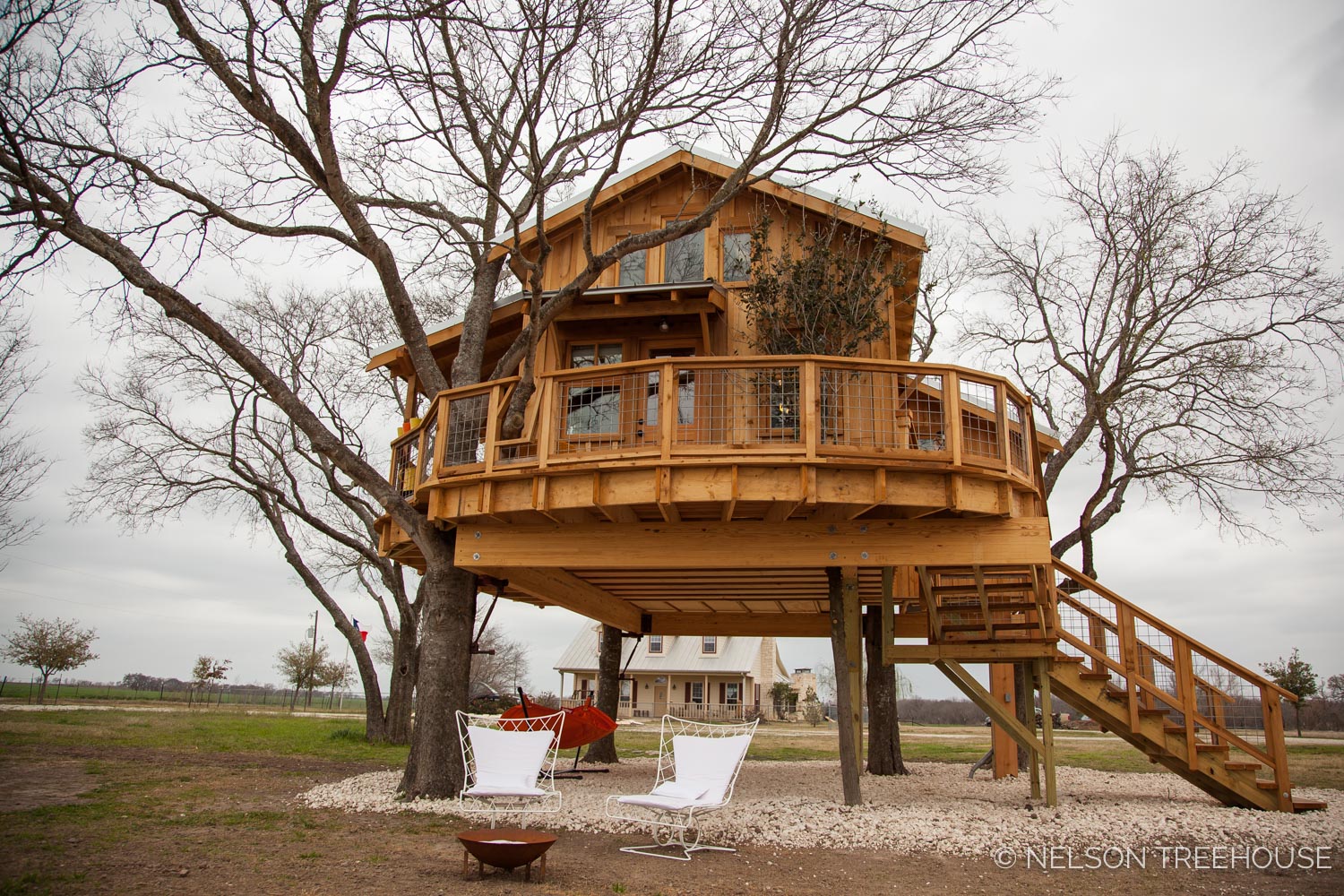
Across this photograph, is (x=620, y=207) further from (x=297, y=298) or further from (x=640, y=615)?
(x=297, y=298)

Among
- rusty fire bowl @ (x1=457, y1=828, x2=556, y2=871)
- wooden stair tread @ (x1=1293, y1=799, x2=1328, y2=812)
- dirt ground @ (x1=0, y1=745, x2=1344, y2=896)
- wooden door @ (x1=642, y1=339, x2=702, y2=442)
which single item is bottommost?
dirt ground @ (x1=0, y1=745, x2=1344, y2=896)

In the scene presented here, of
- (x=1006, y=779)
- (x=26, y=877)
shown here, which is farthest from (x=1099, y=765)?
(x=26, y=877)

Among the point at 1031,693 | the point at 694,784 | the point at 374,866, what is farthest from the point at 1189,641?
the point at 374,866

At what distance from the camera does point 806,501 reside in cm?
846

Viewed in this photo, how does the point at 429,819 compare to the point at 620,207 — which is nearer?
the point at 429,819

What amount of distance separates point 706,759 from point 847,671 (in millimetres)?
2629

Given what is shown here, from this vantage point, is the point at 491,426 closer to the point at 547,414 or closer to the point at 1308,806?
the point at 547,414

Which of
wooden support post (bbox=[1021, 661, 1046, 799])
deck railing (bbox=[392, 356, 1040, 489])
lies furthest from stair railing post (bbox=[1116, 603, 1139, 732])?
deck railing (bbox=[392, 356, 1040, 489])

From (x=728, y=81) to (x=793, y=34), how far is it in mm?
1060

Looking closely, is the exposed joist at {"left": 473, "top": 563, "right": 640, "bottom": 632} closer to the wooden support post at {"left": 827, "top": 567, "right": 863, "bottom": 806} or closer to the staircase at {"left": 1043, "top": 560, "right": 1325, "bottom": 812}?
the wooden support post at {"left": 827, "top": 567, "right": 863, "bottom": 806}

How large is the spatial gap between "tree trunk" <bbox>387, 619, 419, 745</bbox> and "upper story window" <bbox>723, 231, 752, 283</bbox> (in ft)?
38.8

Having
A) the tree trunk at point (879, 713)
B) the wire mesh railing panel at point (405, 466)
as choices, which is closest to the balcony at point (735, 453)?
the wire mesh railing panel at point (405, 466)

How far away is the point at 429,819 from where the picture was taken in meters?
9.10

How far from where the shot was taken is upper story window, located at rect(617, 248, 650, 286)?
1409 cm
